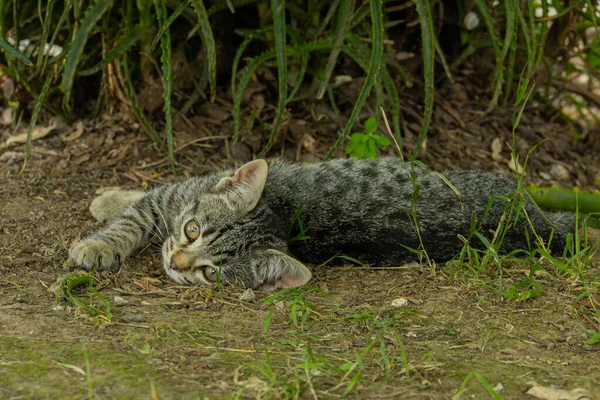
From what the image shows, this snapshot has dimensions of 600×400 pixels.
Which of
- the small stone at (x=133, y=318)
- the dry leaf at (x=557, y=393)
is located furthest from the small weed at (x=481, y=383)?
the small stone at (x=133, y=318)

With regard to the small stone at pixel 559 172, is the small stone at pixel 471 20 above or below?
above

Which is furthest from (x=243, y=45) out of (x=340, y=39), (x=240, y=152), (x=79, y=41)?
(x=79, y=41)

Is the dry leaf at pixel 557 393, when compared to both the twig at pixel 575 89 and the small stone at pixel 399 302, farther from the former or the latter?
the twig at pixel 575 89

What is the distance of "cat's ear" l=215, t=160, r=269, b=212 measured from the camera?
12.5 feet

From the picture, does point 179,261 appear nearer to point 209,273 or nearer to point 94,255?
point 209,273

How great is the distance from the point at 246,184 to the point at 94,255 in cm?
81

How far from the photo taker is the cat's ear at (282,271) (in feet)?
11.6

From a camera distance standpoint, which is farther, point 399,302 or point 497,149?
point 497,149

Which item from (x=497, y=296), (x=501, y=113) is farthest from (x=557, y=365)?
(x=501, y=113)

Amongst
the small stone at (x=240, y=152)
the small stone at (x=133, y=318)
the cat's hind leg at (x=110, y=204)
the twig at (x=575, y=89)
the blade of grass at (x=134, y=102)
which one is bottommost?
the small stone at (x=133, y=318)

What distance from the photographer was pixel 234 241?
3801 mm

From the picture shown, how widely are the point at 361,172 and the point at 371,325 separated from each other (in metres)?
1.44

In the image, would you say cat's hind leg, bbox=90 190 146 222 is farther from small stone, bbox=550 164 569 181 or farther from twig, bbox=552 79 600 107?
twig, bbox=552 79 600 107

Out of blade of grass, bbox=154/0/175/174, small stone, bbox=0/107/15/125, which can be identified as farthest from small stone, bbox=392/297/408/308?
small stone, bbox=0/107/15/125
